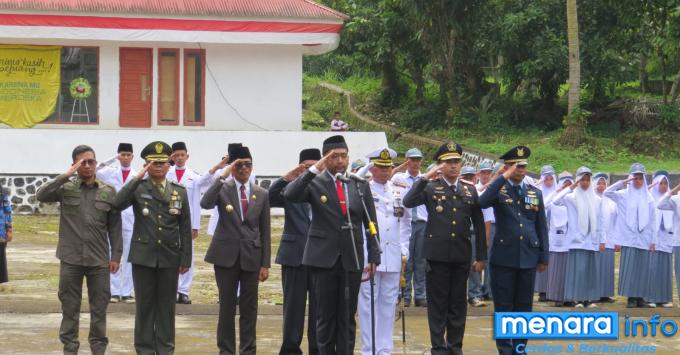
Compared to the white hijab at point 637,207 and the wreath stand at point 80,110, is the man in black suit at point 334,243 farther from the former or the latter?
the wreath stand at point 80,110

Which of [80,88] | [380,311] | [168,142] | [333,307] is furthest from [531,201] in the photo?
[80,88]

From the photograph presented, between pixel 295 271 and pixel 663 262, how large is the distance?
672cm

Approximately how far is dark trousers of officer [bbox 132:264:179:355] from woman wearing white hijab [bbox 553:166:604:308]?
22.1 feet

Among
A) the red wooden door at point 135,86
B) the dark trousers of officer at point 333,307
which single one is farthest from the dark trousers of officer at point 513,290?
the red wooden door at point 135,86

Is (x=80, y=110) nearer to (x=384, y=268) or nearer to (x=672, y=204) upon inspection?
(x=672, y=204)

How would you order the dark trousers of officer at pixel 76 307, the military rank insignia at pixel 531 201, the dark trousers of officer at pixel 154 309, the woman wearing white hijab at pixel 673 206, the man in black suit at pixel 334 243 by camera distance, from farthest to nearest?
the woman wearing white hijab at pixel 673 206 → the military rank insignia at pixel 531 201 → the dark trousers of officer at pixel 76 307 → the dark trousers of officer at pixel 154 309 → the man in black suit at pixel 334 243

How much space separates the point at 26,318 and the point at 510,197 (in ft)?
19.0

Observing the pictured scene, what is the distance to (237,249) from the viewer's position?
36.0 feet

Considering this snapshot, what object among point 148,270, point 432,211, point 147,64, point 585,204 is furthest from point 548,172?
point 147,64

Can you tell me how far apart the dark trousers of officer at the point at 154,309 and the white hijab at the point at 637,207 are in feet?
24.6

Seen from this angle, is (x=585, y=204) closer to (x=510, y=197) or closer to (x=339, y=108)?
(x=510, y=197)

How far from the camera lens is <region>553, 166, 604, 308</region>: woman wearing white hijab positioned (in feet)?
51.4

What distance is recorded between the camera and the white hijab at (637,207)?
52.0 ft

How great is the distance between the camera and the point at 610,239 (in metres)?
16.1
